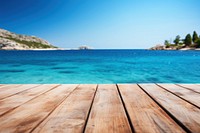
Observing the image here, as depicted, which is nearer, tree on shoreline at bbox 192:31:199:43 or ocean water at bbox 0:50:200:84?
ocean water at bbox 0:50:200:84

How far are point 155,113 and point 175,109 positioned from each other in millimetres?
292

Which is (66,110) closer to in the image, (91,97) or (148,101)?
(91,97)

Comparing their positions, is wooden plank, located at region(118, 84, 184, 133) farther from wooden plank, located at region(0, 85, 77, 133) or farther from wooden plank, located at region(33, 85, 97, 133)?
wooden plank, located at region(0, 85, 77, 133)

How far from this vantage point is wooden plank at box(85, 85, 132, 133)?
1.22m

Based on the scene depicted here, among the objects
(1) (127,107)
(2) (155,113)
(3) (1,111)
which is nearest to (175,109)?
(2) (155,113)

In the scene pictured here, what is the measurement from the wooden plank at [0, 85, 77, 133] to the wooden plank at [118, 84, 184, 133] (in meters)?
0.87

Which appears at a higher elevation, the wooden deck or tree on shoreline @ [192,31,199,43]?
tree on shoreline @ [192,31,199,43]

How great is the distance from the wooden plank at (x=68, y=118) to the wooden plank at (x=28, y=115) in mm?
81

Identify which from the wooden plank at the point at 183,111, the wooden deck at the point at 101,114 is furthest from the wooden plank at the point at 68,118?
the wooden plank at the point at 183,111

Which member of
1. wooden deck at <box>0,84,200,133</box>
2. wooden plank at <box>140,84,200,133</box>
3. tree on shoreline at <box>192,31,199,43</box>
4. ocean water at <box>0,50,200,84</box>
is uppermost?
tree on shoreline at <box>192,31,199,43</box>

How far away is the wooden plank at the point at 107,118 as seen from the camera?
4.01 ft

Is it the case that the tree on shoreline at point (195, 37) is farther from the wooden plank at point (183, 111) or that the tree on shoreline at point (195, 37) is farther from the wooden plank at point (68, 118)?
the wooden plank at point (68, 118)

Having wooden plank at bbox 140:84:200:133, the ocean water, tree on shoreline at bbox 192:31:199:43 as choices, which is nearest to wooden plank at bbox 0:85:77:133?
wooden plank at bbox 140:84:200:133

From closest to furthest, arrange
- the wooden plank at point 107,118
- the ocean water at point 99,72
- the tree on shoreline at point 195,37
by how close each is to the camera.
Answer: the wooden plank at point 107,118 < the ocean water at point 99,72 < the tree on shoreline at point 195,37
